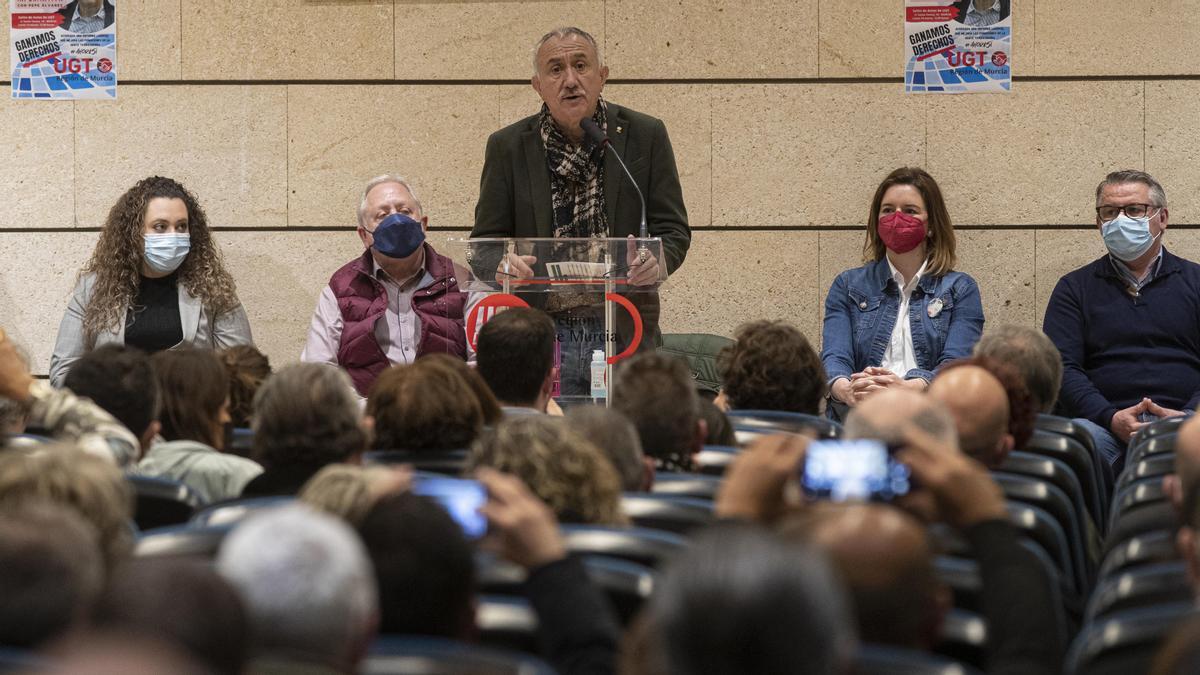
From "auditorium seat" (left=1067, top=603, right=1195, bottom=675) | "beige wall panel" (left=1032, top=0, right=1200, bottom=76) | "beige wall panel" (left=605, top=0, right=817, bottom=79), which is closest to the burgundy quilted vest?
"beige wall panel" (left=605, top=0, right=817, bottom=79)

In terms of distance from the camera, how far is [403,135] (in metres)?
6.84

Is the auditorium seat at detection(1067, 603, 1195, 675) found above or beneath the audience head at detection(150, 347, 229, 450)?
beneath

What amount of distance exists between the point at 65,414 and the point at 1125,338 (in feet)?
14.0

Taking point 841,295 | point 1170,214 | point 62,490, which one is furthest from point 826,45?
point 62,490

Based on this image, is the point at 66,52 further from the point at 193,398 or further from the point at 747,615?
the point at 747,615

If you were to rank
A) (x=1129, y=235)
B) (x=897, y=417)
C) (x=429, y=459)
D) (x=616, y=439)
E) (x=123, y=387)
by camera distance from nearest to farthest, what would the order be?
(x=897, y=417), (x=616, y=439), (x=429, y=459), (x=123, y=387), (x=1129, y=235)

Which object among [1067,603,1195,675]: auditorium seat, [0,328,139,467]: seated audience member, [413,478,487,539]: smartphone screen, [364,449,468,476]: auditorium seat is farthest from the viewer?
[0,328,139,467]: seated audience member

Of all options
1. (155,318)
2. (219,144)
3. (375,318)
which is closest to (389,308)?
(375,318)

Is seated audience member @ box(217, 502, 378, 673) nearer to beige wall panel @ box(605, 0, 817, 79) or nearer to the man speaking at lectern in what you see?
the man speaking at lectern

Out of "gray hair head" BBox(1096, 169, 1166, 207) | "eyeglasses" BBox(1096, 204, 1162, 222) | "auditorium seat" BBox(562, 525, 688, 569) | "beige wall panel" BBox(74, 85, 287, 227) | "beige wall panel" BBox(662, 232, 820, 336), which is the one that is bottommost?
"auditorium seat" BBox(562, 525, 688, 569)

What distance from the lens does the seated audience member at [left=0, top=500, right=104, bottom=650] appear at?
175cm

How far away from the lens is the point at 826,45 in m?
6.79

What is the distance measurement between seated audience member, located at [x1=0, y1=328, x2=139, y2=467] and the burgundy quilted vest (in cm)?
217

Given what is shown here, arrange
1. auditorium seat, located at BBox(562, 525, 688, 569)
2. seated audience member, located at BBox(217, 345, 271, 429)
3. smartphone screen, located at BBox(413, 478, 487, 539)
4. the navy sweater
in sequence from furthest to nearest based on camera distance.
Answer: the navy sweater
seated audience member, located at BBox(217, 345, 271, 429)
auditorium seat, located at BBox(562, 525, 688, 569)
smartphone screen, located at BBox(413, 478, 487, 539)
